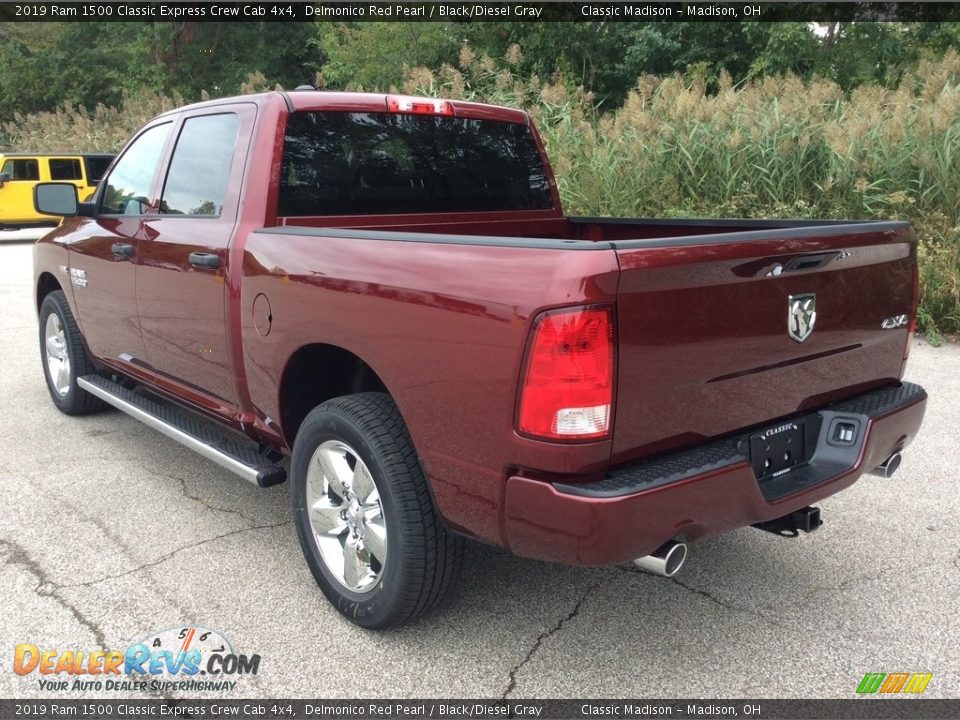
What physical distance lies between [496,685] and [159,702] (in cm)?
105

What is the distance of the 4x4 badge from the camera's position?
2.68 m

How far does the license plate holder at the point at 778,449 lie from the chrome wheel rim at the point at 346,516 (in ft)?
4.01

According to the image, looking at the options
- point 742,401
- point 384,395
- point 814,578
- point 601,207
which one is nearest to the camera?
point 742,401

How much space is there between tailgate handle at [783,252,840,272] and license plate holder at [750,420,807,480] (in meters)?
0.52

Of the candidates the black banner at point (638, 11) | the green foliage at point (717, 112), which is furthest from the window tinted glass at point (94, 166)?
the black banner at point (638, 11)

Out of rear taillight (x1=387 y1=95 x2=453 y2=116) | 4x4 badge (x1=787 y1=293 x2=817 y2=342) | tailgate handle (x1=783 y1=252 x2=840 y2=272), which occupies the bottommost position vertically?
4x4 badge (x1=787 y1=293 x2=817 y2=342)

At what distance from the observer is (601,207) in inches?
373

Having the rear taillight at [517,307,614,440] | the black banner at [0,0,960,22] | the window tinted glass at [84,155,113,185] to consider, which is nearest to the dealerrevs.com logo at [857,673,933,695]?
the rear taillight at [517,307,614,440]

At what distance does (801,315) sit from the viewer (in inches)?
107

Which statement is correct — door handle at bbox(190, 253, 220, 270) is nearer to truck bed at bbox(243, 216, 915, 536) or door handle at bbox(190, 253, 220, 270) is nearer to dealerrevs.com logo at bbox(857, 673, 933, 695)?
truck bed at bbox(243, 216, 915, 536)

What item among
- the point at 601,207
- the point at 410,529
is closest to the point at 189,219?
the point at 410,529

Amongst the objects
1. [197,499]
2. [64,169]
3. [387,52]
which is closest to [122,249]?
[197,499]

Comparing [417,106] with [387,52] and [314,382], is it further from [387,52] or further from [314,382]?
[387,52]

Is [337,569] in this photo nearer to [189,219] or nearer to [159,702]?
[159,702]
